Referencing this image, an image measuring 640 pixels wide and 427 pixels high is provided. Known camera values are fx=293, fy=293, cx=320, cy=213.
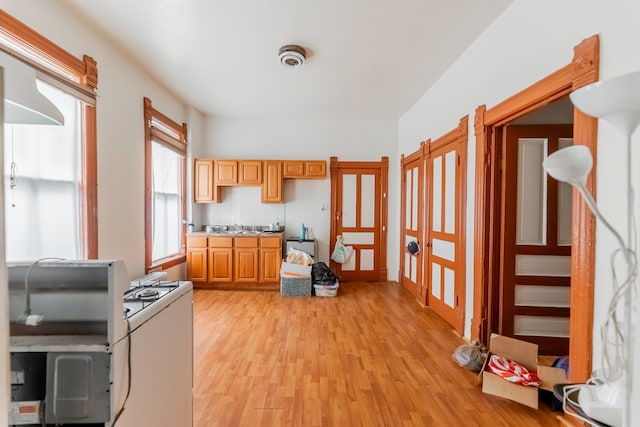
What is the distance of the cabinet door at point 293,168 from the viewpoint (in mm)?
5156

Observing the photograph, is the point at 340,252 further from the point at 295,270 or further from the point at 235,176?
the point at 235,176

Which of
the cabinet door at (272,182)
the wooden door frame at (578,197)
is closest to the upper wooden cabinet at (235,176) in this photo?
the cabinet door at (272,182)

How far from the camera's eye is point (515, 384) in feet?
6.66

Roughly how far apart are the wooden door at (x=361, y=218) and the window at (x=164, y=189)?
260cm

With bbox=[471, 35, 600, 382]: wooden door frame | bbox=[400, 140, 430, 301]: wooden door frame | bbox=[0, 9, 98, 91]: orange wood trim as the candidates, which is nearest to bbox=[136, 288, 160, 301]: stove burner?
bbox=[0, 9, 98, 91]: orange wood trim

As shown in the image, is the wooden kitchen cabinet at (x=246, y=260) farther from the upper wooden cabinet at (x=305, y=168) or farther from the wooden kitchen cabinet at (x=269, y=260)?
the upper wooden cabinet at (x=305, y=168)

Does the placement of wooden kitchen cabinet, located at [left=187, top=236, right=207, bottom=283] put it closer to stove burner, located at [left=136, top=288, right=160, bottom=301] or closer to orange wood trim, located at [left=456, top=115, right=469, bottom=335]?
stove burner, located at [left=136, top=288, right=160, bottom=301]

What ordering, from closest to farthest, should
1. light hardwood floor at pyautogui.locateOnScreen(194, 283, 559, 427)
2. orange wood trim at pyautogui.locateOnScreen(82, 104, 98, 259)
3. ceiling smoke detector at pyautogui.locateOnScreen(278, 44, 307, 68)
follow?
light hardwood floor at pyautogui.locateOnScreen(194, 283, 559, 427), orange wood trim at pyautogui.locateOnScreen(82, 104, 98, 259), ceiling smoke detector at pyautogui.locateOnScreen(278, 44, 307, 68)

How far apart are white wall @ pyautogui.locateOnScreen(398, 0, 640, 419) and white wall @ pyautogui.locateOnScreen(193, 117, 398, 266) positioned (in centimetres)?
199

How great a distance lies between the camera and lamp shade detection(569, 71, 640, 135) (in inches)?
33.3

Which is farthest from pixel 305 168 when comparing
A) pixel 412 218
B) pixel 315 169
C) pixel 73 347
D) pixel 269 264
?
pixel 73 347

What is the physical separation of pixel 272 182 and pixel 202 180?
3.99 feet

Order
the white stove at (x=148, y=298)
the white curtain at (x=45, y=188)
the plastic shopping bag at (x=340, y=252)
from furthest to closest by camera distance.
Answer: the plastic shopping bag at (x=340, y=252) → the white curtain at (x=45, y=188) → the white stove at (x=148, y=298)

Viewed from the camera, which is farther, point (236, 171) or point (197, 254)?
point (236, 171)
